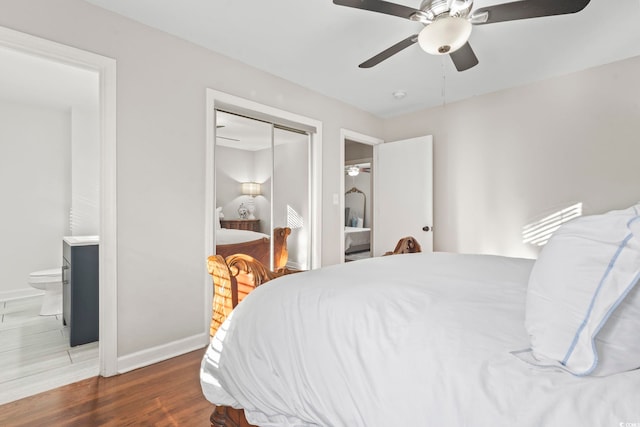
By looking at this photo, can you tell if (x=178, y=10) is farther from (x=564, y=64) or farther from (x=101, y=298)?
(x=564, y=64)

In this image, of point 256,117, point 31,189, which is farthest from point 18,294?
point 256,117

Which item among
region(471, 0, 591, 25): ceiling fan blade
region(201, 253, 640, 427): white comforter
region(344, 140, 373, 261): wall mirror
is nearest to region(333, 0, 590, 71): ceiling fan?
region(471, 0, 591, 25): ceiling fan blade

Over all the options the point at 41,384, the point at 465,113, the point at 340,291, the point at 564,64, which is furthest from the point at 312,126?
the point at 41,384

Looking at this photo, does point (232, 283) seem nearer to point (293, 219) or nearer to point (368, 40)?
point (293, 219)

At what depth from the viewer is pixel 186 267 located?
2.50 meters

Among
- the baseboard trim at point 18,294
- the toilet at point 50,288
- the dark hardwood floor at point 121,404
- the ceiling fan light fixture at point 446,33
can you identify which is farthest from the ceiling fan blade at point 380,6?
the baseboard trim at point 18,294

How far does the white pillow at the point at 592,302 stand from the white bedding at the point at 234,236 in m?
2.46

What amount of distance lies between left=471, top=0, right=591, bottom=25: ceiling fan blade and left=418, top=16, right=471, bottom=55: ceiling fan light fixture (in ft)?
0.50

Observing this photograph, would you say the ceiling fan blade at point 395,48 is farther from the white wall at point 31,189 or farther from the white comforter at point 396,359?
the white wall at point 31,189

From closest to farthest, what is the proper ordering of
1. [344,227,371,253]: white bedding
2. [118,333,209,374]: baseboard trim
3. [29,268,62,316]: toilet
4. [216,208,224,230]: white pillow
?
[118,333,209,374]: baseboard trim → [216,208,224,230]: white pillow → [29,268,62,316]: toilet → [344,227,371,253]: white bedding

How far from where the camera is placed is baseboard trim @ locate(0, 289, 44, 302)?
3.83 meters

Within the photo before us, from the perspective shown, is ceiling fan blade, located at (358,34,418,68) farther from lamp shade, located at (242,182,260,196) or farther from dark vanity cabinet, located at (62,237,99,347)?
dark vanity cabinet, located at (62,237,99,347)

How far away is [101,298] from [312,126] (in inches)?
99.4

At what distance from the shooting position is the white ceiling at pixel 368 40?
2143 mm
